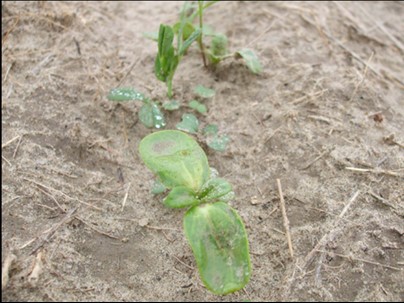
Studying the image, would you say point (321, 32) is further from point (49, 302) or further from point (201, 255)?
point (49, 302)

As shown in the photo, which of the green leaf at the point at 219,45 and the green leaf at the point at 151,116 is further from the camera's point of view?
the green leaf at the point at 219,45

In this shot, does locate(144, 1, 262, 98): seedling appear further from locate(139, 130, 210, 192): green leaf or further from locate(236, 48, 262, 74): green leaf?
locate(139, 130, 210, 192): green leaf

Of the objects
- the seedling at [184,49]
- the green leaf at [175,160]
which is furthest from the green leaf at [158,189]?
the seedling at [184,49]

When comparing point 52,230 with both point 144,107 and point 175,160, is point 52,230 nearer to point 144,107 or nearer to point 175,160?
point 175,160

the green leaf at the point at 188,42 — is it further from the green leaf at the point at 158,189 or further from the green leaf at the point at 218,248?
the green leaf at the point at 218,248

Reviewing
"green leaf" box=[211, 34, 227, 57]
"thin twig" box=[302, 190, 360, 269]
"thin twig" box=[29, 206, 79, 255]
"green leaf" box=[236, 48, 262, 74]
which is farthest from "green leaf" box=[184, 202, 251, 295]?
"green leaf" box=[211, 34, 227, 57]

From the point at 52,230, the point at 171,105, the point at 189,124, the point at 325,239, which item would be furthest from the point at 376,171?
the point at 52,230

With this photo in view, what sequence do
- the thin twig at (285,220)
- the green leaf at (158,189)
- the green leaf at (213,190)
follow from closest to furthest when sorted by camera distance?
1. the green leaf at (213,190)
2. the thin twig at (285,220)
3. the green leaf at (158,189)
